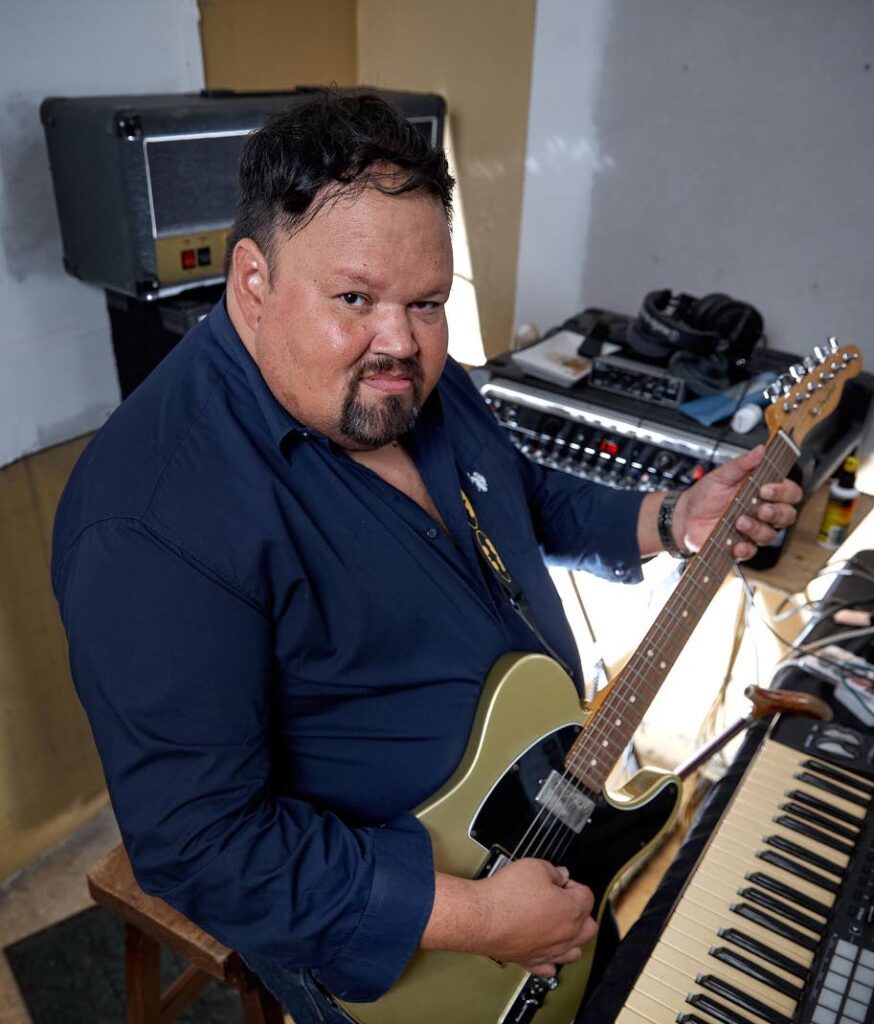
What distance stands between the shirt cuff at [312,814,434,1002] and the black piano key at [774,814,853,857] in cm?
49

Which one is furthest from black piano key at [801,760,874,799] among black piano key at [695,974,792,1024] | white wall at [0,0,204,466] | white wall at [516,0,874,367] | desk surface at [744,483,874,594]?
white wall at [0,0,204,466]

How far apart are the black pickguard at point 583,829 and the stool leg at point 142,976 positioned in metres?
0.63

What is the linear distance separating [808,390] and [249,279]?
90cm

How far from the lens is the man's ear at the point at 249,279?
982mm

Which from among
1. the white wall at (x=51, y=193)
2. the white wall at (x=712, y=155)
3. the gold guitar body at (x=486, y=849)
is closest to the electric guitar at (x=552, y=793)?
the gold guitar body at (x=486, y=849)

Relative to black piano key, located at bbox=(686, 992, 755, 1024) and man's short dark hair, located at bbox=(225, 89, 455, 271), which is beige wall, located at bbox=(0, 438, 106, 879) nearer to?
man's short dark hair, located at bbox=(225, 89, 455, 271)

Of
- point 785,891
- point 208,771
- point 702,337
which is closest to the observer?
point 208,771

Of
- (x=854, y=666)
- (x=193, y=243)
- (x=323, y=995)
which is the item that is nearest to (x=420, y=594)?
(x=323, y=995)

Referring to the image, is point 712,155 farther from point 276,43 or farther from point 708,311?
point 276,43

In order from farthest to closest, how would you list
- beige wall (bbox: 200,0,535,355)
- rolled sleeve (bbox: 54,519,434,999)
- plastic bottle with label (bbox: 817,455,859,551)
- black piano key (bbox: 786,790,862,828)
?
beige wall (bbox: 200,0,535,355)
plastic bottle with label (bbox: 817,455,859,551)
black piano key (bbox: 786,790,862,828)
rolled sleeve (bbox: 54,519,434,999)

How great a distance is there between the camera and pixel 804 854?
116cm

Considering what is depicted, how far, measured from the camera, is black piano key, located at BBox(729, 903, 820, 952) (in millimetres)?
1062

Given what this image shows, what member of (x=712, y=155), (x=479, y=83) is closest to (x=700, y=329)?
(x=712, y=155)

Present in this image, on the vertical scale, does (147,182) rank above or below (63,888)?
above
